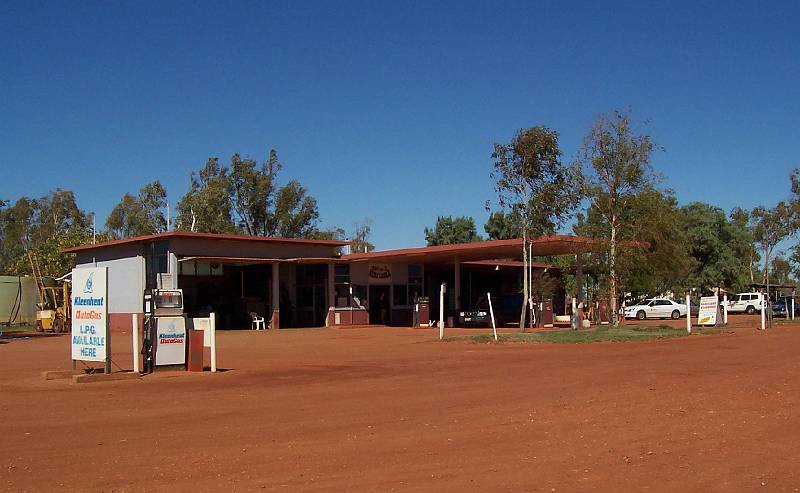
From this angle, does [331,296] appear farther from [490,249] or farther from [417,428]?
[417,428]

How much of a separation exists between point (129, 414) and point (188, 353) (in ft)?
19.5

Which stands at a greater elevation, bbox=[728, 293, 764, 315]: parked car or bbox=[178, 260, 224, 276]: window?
bbox=[178, 260, 224, 276]: window

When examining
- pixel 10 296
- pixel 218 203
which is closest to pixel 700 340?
pixel 10 296

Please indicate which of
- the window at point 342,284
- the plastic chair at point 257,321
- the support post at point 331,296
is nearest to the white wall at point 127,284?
the plastic chair at point 257,321

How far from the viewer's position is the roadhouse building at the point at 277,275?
40.0 meters

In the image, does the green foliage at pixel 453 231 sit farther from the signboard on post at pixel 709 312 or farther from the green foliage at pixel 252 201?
the signboard on post at pixel 709 312

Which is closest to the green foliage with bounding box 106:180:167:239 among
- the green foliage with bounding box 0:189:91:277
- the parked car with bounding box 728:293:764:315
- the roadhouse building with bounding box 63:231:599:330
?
the green foliage with bounding box 0:189:91:277

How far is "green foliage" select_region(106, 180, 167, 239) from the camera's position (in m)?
77.5

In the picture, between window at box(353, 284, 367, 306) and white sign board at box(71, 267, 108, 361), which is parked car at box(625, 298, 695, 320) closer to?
window at box(353, 284, 367, 306)

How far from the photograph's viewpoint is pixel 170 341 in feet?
57.8

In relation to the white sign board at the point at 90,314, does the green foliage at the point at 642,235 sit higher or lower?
higher

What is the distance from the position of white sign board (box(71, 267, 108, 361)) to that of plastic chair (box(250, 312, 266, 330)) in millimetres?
24085

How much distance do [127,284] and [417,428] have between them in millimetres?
34436

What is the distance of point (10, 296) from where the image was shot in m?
51.8
